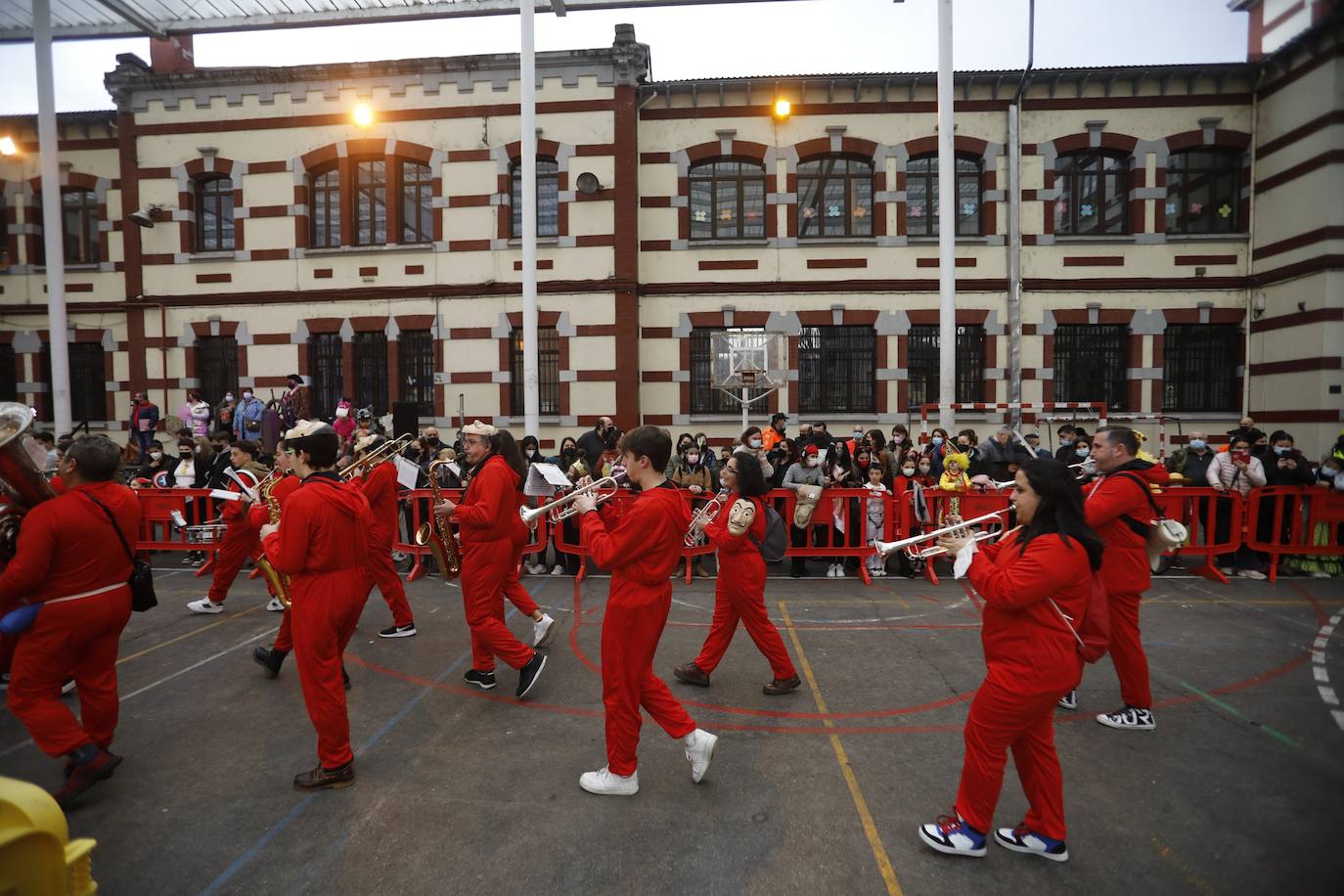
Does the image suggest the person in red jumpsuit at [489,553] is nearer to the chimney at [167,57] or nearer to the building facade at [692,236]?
the building facade at [692,236]

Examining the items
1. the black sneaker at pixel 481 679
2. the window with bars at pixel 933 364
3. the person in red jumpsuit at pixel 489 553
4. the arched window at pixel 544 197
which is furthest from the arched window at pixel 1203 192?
the black sneaker at pixel 481 679

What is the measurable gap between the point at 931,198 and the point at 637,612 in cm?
1543

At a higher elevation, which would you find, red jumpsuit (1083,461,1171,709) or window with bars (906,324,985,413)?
window with bars (906,324,985,413)

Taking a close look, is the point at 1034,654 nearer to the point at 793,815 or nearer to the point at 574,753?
the point at 793,815

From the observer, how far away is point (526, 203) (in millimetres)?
12312

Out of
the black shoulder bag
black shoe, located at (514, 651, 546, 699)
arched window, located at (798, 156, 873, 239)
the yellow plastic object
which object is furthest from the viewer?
arched window, located at (798, 156, 873, 239)

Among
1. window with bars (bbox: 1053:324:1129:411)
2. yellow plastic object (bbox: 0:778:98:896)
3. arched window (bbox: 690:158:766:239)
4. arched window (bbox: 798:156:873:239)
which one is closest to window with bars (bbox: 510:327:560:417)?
arched window (bbox: 690:158:766:239)

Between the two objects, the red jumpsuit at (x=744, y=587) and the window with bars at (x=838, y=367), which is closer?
the red jumpsuit at (x=744, y=587)

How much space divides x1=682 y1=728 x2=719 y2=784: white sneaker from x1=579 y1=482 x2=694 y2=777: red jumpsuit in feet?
0.22

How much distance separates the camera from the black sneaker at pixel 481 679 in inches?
222

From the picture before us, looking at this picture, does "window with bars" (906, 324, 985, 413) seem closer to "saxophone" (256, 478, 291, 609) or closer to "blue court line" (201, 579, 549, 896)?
"blue court line" (201, 579, 549, 896)

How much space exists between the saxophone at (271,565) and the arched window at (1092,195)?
667 inches

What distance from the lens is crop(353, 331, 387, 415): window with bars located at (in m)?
16.9

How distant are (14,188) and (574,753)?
22767 millimetres
